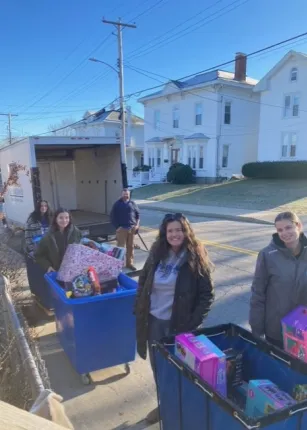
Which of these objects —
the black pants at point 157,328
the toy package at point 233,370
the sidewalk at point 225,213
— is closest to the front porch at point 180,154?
the sidewalk at point 225,213

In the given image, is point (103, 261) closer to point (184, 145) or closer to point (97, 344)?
point (97, 344)

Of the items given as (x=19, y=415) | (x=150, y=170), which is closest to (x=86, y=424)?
(x=19, y=415)

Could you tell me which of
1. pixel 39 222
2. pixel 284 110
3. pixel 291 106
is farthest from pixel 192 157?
pixel 39 222

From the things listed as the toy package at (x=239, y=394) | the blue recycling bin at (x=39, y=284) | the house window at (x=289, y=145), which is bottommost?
the blue recycling bin at (x=39, y=284)

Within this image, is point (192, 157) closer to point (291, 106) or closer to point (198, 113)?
point (198, 113)

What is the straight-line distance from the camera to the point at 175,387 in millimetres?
2127

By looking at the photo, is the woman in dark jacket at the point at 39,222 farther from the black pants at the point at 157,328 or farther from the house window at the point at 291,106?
the house window at the point at 291,106

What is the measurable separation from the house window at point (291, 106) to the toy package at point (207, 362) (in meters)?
26.0

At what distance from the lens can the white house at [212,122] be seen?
27.2m

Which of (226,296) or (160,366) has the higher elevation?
(160,366)

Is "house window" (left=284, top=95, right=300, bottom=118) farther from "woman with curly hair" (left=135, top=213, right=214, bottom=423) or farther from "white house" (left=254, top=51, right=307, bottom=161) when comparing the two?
"woman with curly hair" (left=135, top=213, right=214, bottom=423)

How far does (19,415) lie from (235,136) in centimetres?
2884

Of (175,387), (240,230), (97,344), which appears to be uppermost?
(175,387)

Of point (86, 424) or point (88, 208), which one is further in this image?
point (88, 208)
